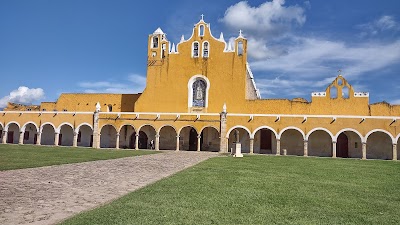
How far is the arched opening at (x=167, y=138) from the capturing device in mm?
33469

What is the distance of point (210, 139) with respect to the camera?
3253 cm

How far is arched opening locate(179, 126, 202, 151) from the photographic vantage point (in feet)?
109

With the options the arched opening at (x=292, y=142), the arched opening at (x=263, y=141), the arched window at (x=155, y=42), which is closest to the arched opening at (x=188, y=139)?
the arched opening at (x=263, y=141)

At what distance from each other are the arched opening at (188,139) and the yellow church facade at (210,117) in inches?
3.8

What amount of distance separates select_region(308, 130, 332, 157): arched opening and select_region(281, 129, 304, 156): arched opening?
798 millimetres

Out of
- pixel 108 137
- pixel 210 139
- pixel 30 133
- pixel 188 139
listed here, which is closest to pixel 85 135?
pixel 108 137

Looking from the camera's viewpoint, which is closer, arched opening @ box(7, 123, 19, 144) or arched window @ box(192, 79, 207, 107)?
arched window @ box(192, 79, 207, 107)

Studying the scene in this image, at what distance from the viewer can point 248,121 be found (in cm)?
3023

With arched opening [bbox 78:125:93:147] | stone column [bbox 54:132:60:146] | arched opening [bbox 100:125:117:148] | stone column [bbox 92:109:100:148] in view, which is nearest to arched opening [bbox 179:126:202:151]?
arched opening [bbox 100:125:117:148]

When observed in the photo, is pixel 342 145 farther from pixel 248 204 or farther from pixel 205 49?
pixel 248 204

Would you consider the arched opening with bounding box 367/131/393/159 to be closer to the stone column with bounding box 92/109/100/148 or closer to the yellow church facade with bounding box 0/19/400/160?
the yellow church facade with bounding box 0/19/400/160

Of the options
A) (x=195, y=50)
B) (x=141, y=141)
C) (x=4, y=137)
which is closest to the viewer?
(x=195, y=50)

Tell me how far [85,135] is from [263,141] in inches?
722

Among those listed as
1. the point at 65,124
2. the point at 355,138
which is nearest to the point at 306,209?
the point at 355,138
